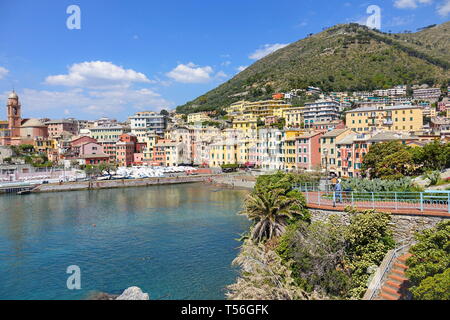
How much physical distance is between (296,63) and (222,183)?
128 m

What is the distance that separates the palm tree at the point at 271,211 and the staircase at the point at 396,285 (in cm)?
699

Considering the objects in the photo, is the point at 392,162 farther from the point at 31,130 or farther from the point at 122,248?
the point at 31,130

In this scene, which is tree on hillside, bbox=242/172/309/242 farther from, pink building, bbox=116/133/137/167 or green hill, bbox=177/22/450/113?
green hill, bbox=177/22/450/113

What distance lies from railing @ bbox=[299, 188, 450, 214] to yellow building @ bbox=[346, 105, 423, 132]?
56.4 meters

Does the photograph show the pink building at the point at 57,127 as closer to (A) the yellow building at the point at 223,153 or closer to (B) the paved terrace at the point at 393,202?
(A) the yellow building at the point at 223,153

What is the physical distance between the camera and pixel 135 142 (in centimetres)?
10819

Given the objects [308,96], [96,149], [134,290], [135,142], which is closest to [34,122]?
[96,149]

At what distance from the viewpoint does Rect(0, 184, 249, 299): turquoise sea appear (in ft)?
60.7

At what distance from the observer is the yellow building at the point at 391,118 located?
69.3m

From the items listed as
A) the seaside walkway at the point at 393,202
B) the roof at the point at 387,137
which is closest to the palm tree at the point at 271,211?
the seaside walkway at the point at 393,202

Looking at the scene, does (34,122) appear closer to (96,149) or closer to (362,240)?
(96,149)

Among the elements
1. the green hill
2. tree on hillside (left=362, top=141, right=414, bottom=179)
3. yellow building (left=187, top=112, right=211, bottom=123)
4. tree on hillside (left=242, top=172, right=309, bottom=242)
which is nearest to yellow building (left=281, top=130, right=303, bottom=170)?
tree on hillside (left=362, top=141, right=414, bottom=179)

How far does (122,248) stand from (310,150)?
4594 cm

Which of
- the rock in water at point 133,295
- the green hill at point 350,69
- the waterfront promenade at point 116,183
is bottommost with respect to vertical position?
the rock in water at point 133,295
